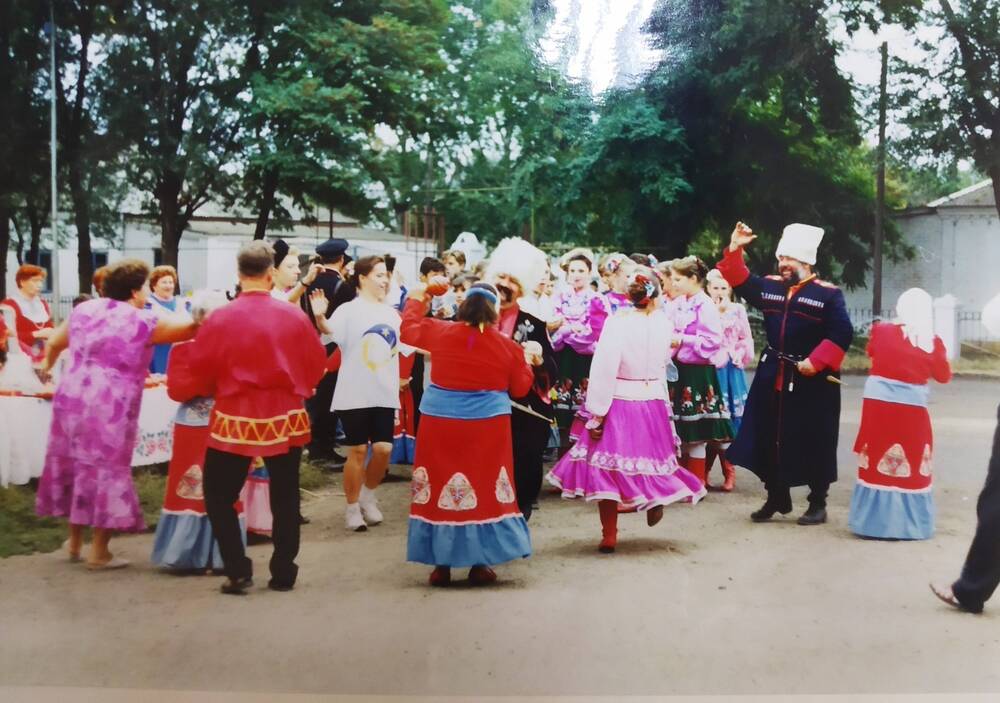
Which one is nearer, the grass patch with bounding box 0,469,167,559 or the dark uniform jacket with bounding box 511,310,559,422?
the grass patch with bounding box 0,469,167,559

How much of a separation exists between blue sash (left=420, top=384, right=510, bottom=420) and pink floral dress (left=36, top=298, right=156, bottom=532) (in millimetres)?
1121

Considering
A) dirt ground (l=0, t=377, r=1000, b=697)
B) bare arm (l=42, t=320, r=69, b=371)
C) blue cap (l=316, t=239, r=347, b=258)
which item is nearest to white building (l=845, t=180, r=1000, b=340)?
dirt ground (l=0, t=377, r=1000, b=697)

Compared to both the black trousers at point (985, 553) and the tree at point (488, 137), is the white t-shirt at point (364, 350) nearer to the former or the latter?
the tree at point (488, 137)

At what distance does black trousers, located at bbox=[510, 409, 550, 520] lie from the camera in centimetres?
525

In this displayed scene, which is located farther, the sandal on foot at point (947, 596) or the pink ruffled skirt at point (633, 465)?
the pink ruffled skirt at point (633, 465)

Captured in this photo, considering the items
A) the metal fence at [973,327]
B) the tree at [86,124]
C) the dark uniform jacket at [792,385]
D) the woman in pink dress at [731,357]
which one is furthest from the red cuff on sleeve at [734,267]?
the tree at [86,124]

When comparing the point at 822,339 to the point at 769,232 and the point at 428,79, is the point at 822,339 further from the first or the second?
the point at 428,79

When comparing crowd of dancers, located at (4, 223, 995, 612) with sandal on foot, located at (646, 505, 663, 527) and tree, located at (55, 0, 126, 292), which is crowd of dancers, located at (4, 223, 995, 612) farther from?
tree, located at (55, 0, 126, 292)

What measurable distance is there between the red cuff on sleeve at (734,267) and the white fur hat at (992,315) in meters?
0.89

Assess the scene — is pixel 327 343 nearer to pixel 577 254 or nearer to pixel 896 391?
pixel 577 254

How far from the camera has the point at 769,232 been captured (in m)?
4.30

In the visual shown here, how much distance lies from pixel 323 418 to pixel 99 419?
909mm

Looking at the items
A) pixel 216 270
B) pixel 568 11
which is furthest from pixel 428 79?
pixel 216 270

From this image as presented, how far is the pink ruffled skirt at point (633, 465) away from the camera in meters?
5.29
